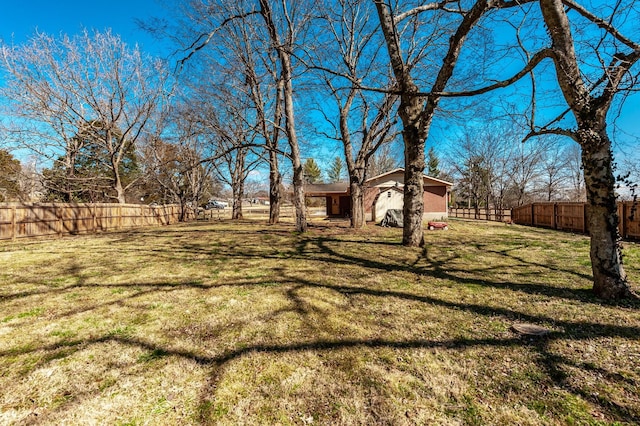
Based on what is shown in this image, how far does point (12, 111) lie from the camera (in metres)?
13.7

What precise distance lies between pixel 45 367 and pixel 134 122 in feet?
59.1

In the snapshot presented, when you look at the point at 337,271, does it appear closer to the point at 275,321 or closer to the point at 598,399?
the point at 275,321

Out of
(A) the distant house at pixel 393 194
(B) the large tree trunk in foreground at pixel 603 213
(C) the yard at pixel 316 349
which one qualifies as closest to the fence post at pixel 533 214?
(A) the distant house at pixel 393 194

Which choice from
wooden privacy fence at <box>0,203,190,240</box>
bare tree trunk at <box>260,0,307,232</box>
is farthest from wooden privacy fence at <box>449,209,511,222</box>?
wooden privacy fence at <box>0,203,190,240</box>

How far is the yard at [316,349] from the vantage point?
1.86 m

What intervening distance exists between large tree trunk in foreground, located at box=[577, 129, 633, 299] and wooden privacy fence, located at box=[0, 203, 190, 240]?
650 inches

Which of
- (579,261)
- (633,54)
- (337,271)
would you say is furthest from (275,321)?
(579,261)

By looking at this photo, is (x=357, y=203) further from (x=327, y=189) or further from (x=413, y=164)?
(x=327, y=189)

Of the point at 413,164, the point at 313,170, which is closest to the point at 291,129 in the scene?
the point at 413,164

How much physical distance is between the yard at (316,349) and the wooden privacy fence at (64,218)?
7.82 meters

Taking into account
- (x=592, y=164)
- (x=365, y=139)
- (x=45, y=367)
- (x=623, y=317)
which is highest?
(x=365, y=139)

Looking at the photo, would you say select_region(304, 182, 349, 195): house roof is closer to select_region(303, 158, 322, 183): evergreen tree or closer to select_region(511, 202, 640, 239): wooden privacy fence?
select_region(511, 202, 640, 239): wooden privacy fence

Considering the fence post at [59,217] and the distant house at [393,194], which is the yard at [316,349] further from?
the distant house at [393,194]

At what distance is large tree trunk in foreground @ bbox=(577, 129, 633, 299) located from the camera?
343 centimetres
